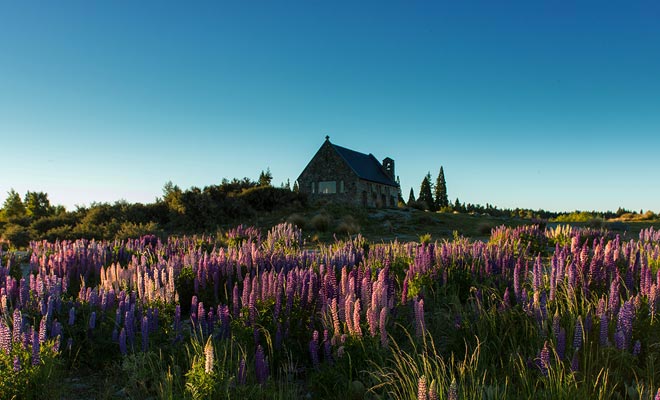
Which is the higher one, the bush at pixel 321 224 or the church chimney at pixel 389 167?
the church chimney at pixel 389 167

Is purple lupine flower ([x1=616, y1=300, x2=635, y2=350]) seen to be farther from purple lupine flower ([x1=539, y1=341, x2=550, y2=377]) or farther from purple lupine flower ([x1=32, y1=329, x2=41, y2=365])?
purple lupine flower ([x1=32, y1=329, x2=41, y2=365])

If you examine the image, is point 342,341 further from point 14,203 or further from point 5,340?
point 14,203

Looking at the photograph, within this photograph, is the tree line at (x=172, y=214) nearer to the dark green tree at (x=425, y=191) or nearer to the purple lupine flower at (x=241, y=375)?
the purple lupine flower at (x=241, y=375)

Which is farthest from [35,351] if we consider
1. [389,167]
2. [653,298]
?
[389,167]

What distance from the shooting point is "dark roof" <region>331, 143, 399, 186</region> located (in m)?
48.5

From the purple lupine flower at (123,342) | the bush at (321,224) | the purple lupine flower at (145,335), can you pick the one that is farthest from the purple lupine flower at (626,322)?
the bush at (321,224)

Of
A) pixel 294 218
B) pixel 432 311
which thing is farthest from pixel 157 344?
pixel 294 218

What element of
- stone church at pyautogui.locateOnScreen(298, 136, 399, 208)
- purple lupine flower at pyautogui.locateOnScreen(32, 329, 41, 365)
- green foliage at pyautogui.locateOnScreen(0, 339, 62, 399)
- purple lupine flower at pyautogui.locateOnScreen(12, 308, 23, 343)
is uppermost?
stone church at pyautogui.locateOnScreen(298, 136, 399, 208)

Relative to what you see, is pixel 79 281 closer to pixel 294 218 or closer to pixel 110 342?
pixel 110 342

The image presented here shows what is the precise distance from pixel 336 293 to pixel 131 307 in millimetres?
1815

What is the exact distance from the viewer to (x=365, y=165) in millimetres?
52781

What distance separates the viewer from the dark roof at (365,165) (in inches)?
1909

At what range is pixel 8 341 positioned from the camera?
3.33m

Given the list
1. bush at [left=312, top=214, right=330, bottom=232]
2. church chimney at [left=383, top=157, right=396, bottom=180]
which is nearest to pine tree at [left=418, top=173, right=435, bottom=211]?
church chimney at [left=383, top=157, right=396, bottom=180]
